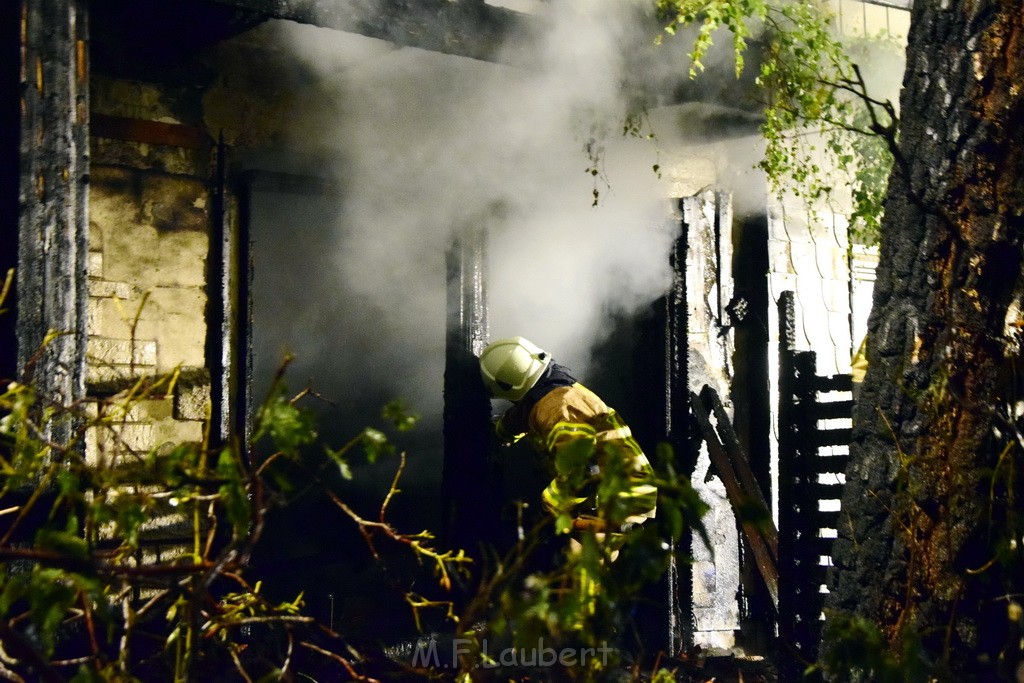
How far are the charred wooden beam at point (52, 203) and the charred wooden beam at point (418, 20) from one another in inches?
33.9

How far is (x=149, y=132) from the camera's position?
5.55 meters

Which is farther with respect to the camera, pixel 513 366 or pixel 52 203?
pixel 513 366

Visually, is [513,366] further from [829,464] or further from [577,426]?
[829,464]

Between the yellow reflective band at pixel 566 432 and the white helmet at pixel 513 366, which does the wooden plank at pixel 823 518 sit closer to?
the yellow reflective band at pixel 566 432

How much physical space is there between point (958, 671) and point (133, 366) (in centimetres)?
431

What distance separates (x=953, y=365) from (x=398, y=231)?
13.8 ft

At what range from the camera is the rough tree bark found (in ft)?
9.67

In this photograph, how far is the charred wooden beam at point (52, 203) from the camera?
426cm

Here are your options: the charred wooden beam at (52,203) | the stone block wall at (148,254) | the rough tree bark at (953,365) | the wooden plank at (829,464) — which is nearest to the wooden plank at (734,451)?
the wooden plank at (829,464)

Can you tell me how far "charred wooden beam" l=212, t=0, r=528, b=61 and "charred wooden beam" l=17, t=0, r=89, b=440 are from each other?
86cm

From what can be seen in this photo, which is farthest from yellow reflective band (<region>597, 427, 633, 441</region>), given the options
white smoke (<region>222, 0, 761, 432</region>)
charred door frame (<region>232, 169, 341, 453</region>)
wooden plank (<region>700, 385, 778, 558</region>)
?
charred door frame (<region>232, 169, 341, 453</region>)

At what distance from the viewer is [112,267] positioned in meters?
5.41

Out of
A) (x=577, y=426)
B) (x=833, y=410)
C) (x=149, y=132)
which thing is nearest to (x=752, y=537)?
(x=833, y=410)

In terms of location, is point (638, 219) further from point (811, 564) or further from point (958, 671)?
point (958, 671)
